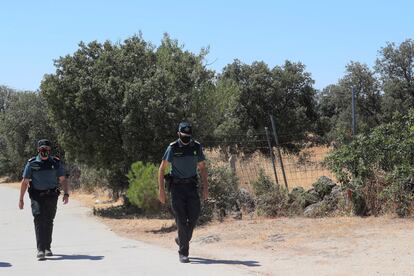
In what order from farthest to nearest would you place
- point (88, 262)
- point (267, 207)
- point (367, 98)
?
1. point (367, 98)
2. point (267, 207)
3. point (88, 262)

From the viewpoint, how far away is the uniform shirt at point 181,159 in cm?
848

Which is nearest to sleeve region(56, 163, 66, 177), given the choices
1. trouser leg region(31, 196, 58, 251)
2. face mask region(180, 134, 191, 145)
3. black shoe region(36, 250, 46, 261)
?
trouser leg region(31, 196, 58, 251)

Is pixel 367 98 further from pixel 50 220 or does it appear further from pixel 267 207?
pixel 50 220

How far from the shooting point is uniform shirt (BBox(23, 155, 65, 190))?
9.28m

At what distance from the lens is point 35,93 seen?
43531 millimetres

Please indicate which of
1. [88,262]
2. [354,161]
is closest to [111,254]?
[88,262]

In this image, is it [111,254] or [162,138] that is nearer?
[111,254]

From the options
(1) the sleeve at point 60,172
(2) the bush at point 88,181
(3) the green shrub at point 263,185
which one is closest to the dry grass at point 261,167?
(3) the green shrub at point 263,185

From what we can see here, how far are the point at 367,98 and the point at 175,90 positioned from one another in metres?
29.2

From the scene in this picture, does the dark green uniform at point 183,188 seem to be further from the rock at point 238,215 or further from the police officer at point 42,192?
the rock at point 238,215

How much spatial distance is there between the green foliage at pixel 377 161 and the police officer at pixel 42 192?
580 centimetres

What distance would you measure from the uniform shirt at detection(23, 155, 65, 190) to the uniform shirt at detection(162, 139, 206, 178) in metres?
2.09

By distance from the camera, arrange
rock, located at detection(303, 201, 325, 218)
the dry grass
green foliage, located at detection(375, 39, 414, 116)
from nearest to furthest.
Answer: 1. rock, located at detection(303, 201, 325, 218)
2. the dry grass
3. green foliage, located at detection(375, 39, 414, 116)

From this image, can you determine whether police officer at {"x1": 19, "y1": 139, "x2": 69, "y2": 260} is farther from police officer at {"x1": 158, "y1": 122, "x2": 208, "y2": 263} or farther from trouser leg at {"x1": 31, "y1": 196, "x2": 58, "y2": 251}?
police officer at {"x1": 158, "y1": 122, "x2": 208, "y2": 263}
